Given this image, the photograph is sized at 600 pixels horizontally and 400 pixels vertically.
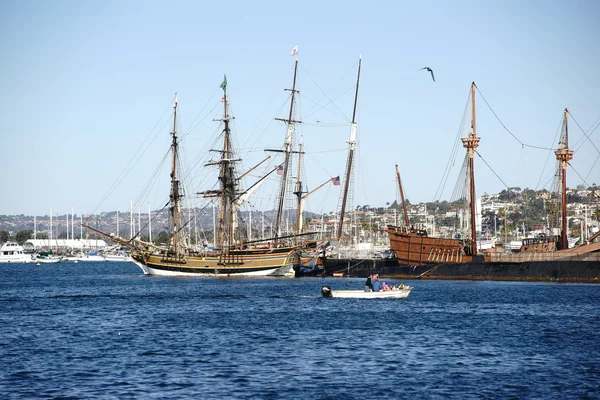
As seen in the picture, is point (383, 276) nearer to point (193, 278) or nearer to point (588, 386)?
point (193, 278)

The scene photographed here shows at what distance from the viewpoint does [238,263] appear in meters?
121

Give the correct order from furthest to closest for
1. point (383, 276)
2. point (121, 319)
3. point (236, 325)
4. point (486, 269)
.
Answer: point (383, 276) → point (486, 269) → point (121, 319) → point (236, 325)

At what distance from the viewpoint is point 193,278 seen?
122438 mm

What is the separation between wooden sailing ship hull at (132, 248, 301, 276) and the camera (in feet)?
395

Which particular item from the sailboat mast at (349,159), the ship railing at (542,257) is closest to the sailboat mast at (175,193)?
the sailboat mast at (349,159)

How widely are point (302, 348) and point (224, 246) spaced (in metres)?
78.9

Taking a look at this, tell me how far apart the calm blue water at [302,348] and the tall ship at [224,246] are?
1758 inches

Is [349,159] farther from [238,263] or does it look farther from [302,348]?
[302,348]

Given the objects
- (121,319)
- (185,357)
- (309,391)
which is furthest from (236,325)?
(309,391)

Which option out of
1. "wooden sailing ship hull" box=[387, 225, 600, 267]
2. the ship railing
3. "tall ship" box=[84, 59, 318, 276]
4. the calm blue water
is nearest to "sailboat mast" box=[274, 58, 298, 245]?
"tall ship" box=[84, 59, 318, 276]

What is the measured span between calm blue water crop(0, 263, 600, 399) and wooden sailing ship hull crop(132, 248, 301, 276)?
145 feet

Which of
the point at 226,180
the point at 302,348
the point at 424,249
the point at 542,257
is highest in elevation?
the point at 226,180

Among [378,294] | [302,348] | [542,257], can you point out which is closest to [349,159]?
[542,257]

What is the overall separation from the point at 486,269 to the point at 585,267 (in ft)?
39.6
